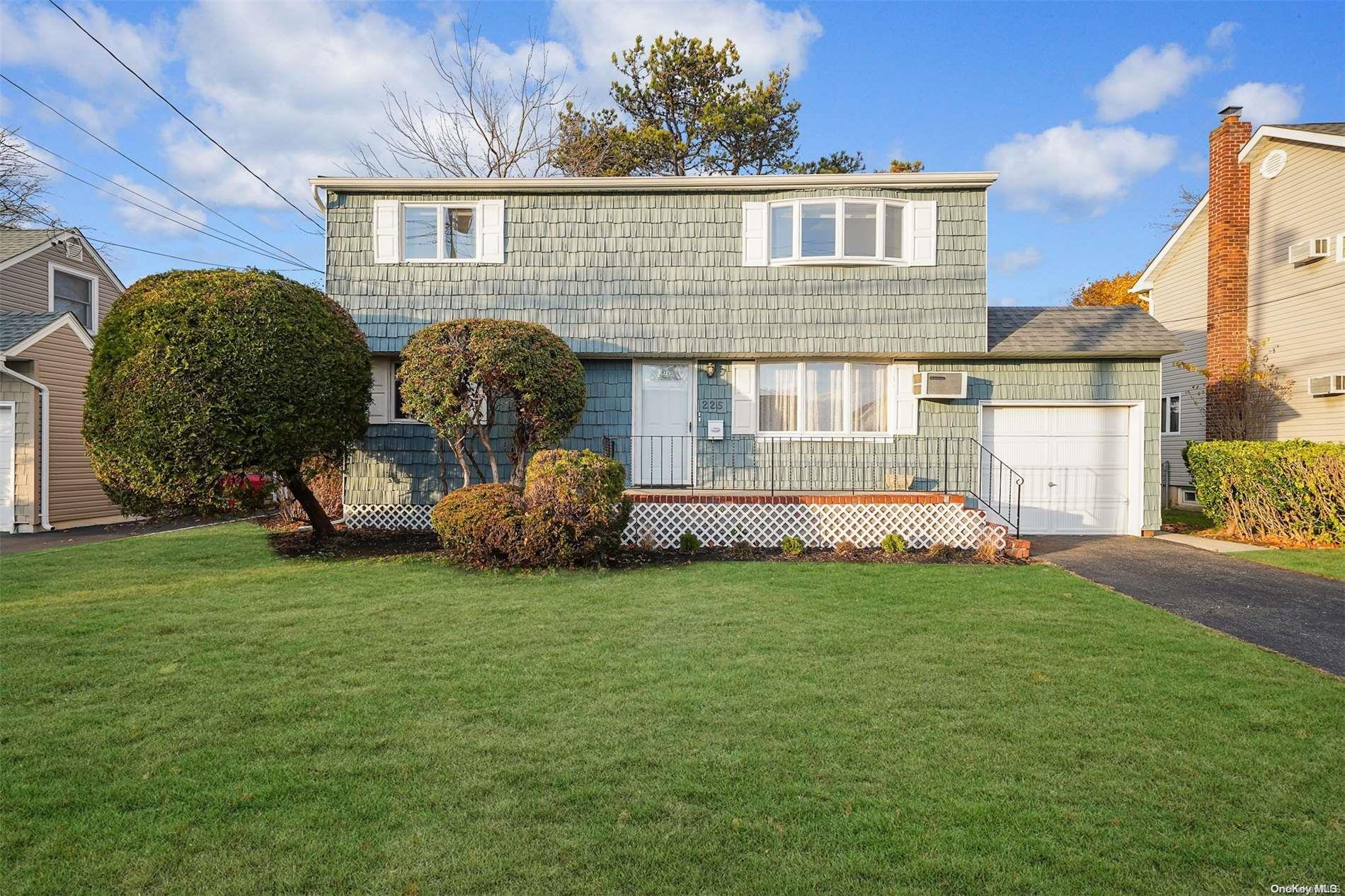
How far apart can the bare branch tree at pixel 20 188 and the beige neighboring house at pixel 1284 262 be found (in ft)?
94.6

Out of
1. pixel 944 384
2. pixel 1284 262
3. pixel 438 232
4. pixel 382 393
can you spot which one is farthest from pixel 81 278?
pixel 1284 262

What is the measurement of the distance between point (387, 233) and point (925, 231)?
8.49m

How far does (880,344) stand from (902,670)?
719 centimetres

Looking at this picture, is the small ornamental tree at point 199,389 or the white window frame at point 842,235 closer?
the small ornamental tree at point 199,389

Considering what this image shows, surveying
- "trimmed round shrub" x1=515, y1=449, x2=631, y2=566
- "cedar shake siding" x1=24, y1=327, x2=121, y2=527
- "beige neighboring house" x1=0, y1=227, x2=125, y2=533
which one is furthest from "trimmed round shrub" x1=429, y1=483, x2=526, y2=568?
"beige neighboring house" x1=0, y1=227, x2=125, y2=533

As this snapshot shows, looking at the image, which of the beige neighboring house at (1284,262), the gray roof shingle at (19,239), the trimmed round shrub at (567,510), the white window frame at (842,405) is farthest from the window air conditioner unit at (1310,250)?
the gray roof shingle at (19,239)

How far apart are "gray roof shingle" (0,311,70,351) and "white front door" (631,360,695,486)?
10.7 m

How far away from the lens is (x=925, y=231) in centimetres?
1090

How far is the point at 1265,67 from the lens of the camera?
13672mm

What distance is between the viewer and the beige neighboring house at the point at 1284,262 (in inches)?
507

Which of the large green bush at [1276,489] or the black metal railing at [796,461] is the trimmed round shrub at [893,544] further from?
the large green bush at [1276,489]

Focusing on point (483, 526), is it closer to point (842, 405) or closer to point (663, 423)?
point (663, 423)

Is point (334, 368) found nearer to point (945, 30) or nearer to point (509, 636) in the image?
point (509, 636)

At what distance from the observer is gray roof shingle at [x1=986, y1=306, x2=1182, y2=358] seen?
10.8 meters
